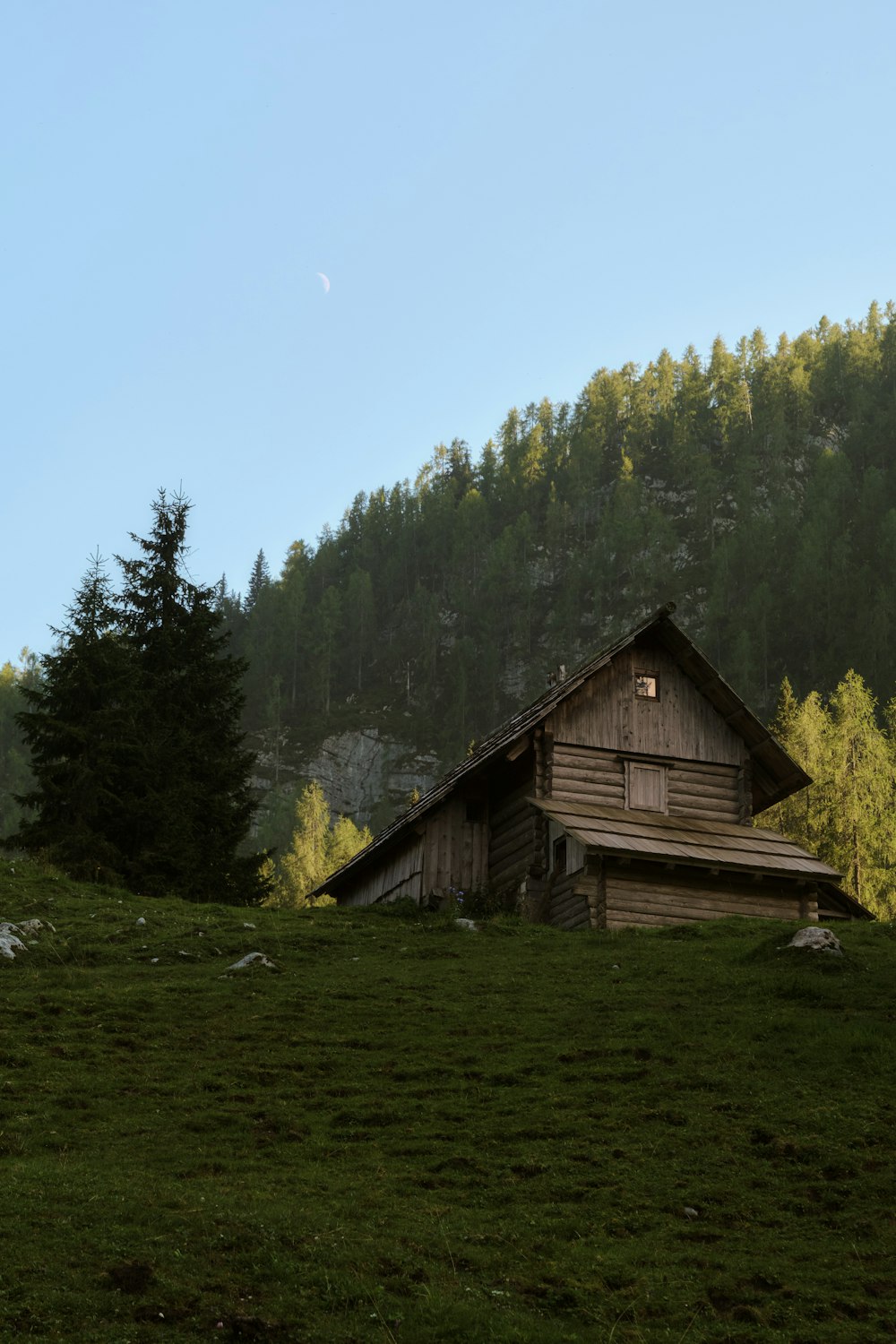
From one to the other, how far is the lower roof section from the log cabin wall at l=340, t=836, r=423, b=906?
499cm

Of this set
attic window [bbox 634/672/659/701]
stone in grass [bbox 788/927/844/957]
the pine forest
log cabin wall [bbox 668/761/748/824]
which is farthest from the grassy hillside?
the pine forest

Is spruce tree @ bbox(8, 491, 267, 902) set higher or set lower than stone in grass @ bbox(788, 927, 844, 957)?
higher

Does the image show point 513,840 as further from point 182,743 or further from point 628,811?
point 182,743

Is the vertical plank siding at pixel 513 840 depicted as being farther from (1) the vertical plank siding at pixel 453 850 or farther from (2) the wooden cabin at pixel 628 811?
(1) the vertical plank siding at pixel 453 850

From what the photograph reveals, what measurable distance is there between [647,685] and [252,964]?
18366 millimetres

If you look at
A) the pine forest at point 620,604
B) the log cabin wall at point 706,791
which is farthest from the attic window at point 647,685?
the pine forest at point 620,604

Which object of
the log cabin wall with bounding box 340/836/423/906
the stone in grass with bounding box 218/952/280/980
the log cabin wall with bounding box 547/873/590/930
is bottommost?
the stone in grass with bounding box 218/952/280/980

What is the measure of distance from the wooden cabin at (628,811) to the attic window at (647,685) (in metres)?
0.04

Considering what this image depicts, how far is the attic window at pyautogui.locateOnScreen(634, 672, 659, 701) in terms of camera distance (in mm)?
41688

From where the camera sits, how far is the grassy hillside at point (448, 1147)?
41.1 feet

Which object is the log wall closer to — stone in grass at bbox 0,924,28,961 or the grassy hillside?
the grassy hillside

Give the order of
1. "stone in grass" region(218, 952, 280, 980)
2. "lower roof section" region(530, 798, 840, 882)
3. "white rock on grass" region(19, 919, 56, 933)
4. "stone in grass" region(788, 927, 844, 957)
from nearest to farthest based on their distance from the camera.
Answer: "stone in grass" region(788, 927, 844, 957)
"stone in grass" region(218, 952, 280, 980)
"white rock on grass" region(19, 919, 56, 933)
"lower roof section" region(530, 798, 840, 882)

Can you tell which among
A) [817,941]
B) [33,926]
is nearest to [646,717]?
[817,941]

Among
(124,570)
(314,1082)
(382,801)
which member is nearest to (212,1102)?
(314,1082)
